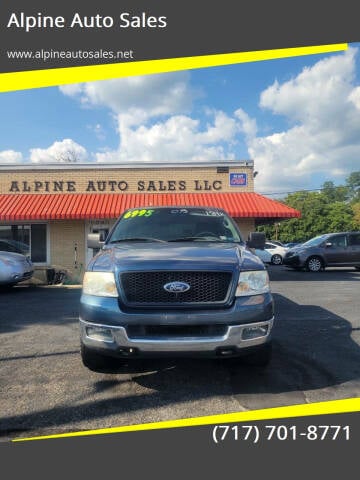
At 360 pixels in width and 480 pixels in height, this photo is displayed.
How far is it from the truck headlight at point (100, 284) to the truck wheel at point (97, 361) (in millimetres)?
593

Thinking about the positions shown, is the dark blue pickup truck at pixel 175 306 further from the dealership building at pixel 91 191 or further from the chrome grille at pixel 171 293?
the dealership building at pixel 91 191

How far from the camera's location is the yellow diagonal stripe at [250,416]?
2.85 metres

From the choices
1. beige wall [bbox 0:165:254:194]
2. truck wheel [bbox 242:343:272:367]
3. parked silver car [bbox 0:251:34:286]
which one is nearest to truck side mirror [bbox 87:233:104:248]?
truck wheel [bbox 242:343:272:367]

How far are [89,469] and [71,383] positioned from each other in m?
1.26

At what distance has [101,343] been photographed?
331cm

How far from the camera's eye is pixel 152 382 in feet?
12.2

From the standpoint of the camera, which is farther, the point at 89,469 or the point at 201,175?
the point at 201,175

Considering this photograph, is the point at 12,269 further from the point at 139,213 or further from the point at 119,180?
the point at 139,213

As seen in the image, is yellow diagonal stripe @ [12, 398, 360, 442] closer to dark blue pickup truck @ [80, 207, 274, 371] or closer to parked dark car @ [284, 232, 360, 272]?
dark blue pickup truck @ [80, 207, 274, 371]

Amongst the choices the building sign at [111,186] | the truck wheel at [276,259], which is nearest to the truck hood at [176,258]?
the building sign at [111,186]

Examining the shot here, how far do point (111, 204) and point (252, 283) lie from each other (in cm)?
1130

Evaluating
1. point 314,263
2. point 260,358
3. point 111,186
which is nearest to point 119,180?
point 111,186

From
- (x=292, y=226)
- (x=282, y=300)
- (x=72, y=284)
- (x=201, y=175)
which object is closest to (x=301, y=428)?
(x=282, y=300)

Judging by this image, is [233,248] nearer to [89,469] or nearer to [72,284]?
[89,469]
